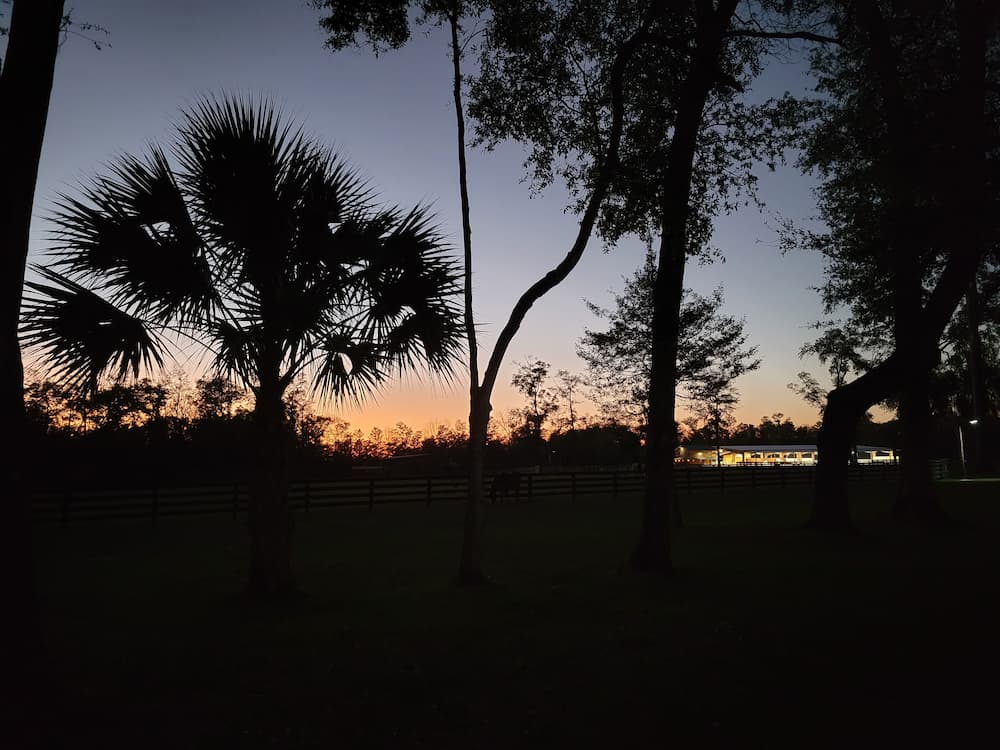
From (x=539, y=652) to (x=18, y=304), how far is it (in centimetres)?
527

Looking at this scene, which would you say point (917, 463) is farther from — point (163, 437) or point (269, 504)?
point (163, 437)

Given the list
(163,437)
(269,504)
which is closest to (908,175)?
(269,504)

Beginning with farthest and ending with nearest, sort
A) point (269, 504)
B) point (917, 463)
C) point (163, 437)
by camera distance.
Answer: point (163, 437) → point (917, 463) → point (269, 504)

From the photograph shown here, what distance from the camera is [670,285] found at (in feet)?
36.8

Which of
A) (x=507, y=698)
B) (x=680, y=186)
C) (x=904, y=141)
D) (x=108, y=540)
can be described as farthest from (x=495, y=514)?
(x=507, y=698)

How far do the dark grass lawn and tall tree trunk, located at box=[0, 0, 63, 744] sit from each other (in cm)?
41

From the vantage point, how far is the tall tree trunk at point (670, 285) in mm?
10672

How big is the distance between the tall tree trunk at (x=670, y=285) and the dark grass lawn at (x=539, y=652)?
98 cm

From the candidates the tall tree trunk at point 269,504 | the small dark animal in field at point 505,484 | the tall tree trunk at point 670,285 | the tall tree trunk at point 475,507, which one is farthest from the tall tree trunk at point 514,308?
the small dark animal in field at point 505,484

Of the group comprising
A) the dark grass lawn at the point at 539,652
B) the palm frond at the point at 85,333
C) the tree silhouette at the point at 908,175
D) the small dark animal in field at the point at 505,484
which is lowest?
the dark grass lawn at the point at 539,652

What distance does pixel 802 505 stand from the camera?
25.0 m

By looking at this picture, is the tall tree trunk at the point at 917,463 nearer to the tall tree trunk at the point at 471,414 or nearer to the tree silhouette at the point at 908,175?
the tree silhouette at the point at 908,175

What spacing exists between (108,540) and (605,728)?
49.9 ft

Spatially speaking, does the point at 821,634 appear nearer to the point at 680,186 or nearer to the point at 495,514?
the point at 680,186
